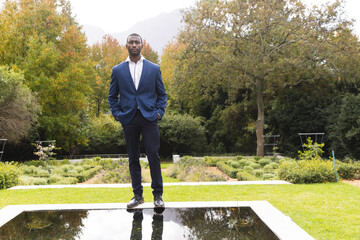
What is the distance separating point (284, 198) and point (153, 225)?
9.44 ft

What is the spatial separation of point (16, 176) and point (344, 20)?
16.1 meters

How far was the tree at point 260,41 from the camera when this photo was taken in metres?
15.4

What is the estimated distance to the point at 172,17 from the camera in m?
126

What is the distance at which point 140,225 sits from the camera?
289cm

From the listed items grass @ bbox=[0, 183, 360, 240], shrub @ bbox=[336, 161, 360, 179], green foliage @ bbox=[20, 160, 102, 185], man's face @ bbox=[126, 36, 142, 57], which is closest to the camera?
grass @ bbox=[0, 183, 360, 240]

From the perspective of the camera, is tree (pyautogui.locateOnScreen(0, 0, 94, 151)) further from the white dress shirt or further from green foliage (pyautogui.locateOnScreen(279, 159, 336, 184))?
the white dress shirt

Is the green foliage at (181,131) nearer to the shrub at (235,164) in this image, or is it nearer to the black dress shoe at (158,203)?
the shrub at (235,164)

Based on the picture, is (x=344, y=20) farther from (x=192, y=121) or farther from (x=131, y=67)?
(x=131, y=67)

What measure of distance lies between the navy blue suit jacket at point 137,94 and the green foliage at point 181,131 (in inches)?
674

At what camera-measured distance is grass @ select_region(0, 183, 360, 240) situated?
3.48 metres

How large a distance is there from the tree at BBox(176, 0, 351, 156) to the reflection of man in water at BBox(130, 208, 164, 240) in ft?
43.5

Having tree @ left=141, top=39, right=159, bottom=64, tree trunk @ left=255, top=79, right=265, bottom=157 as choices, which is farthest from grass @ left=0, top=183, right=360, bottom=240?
tree @ left=141, top=39, right=159, bottom=64

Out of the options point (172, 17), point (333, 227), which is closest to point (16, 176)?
point (333, 227)

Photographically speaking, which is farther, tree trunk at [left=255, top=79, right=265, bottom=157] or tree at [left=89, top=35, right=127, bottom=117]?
tree at [left=89, top=35, right=127, bottom=117]
